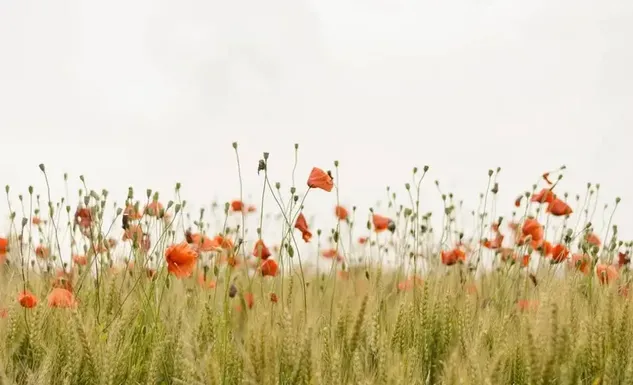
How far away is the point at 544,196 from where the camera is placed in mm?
3887

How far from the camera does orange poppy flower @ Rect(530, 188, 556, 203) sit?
3890 millimetres

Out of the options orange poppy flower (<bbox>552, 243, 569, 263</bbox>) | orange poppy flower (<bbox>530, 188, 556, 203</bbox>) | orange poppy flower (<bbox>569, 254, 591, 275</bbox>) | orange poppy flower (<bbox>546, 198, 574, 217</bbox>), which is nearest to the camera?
orange poppy flower (<bbox>569, 254, 591, 275</bbox>)

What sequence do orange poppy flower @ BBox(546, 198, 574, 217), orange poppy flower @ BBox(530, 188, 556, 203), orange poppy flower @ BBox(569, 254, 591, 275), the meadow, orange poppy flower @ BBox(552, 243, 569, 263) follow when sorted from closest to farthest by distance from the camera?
the meadow < orange poppy flower @ BBox(569, 254, 591, 275) < orange poppy flower @ BBox(552, 243, 569, 263) < orange poppy flower @ BBox(530, 188, 556, 203) < orange poppy flower @ BBox(546, 198, 574, 217)

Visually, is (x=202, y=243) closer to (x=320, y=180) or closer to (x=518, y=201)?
(x=320, y=180)

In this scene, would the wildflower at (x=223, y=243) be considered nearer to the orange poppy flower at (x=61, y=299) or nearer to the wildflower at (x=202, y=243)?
the wildflower at (x=202, y=243)

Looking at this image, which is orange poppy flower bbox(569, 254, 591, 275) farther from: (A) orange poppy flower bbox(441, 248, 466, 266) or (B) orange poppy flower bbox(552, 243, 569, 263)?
(A) orange poppy flower bbox(441, 248, 466, 266)

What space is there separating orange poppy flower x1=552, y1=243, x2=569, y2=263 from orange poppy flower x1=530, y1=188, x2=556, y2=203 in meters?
0.24

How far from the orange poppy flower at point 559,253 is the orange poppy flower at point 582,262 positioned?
0.04 m

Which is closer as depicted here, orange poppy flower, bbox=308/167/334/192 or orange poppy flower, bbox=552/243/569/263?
orange poppy flower, bbox=308/167/334/192

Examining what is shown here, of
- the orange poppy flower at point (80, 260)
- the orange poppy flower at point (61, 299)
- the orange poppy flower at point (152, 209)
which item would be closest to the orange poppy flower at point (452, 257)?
the orange poppy flower at point (152, 209)

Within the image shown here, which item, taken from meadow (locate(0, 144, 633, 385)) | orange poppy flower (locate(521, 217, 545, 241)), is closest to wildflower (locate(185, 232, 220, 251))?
meadow (locate(0, 144, 633, 385))

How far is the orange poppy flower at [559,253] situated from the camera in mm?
3727

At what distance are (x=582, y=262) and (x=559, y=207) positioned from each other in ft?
1.58

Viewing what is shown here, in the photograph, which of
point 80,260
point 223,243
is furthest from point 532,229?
point 80,260
